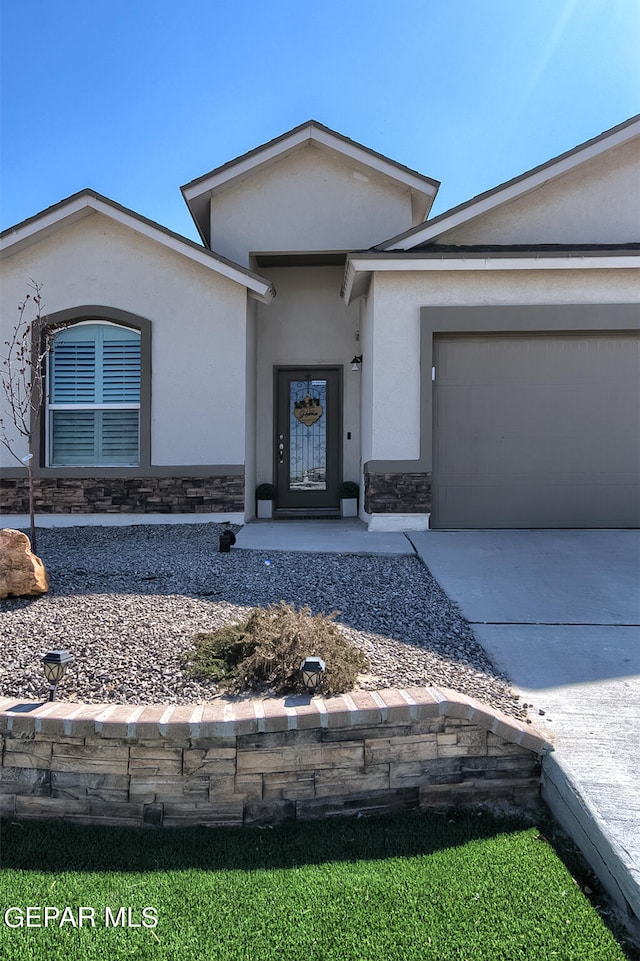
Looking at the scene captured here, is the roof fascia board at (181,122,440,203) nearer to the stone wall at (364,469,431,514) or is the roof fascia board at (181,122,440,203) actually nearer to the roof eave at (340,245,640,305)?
the roof eave at (340,245,640,305)

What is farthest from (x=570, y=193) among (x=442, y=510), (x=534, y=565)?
(x=534, y=565)

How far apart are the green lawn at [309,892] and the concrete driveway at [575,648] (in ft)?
0.70

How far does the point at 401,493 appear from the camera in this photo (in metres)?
7.30

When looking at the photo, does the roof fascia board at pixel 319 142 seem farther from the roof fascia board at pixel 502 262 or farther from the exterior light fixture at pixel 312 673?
the exterior light fixture at pixel 312 673

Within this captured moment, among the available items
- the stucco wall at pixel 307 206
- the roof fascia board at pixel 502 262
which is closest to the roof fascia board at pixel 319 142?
the stucco wall at pixel 307 206

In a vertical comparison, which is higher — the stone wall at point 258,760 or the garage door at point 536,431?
the garage door at point 536,431

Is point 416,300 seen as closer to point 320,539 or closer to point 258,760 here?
point 320,539

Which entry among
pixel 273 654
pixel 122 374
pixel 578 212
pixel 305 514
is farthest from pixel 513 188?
pixel 273 654

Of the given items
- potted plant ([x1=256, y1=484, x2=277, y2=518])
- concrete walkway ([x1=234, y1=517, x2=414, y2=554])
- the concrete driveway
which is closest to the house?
potted plant ([x1=256, y1=484, x2=277, y2=518])

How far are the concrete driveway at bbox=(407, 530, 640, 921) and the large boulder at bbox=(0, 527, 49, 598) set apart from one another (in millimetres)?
3295

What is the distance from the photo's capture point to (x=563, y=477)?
24.1 ft

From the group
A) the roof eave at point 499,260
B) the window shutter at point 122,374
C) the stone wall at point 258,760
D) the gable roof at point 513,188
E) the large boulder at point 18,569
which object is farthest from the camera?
the window shutter at point 122,374

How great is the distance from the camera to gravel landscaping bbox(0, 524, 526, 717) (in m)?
2.94

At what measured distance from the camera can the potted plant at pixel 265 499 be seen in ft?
30.1
